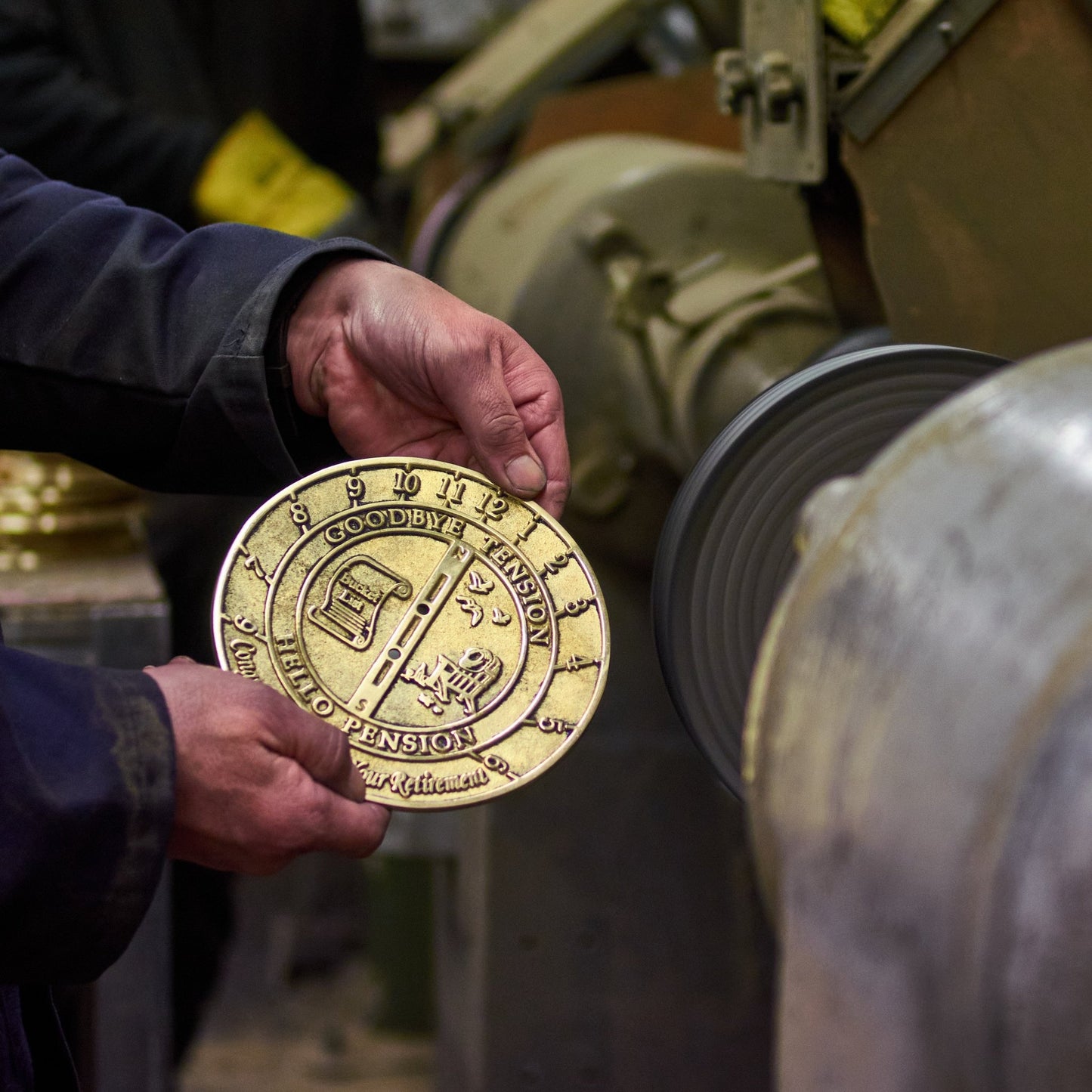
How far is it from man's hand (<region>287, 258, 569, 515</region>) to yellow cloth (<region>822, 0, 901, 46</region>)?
0.62 m

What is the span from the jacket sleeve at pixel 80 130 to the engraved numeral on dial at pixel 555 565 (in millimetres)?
2034

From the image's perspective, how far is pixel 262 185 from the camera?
9.75 ft

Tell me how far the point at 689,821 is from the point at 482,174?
1.76m

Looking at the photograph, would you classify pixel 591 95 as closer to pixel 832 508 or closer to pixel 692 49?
pixel 692 49

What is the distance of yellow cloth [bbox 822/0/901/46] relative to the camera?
160 centimetres

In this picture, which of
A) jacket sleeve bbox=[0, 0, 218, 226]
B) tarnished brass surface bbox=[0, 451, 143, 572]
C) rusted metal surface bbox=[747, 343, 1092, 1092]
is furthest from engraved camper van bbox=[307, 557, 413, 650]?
jacket sleeve bbox=[0, 0, 218, 226]

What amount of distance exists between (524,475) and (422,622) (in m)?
0.16

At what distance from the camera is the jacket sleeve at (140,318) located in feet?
4.30

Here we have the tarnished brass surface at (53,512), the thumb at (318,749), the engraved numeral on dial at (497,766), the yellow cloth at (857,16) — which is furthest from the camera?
the tarnished brass surface at (53,512)

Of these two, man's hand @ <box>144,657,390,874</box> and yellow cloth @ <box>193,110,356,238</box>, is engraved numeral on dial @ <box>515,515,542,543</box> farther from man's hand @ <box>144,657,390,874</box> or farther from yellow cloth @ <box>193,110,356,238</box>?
yellow cloth @ <box>193,110,356,238</box>

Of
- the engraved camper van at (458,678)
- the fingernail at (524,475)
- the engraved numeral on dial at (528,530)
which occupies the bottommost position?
the engraved camper van at (458,678)

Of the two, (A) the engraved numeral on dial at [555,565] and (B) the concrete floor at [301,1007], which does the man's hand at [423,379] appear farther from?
(B) the concrete floor at [301,1007]

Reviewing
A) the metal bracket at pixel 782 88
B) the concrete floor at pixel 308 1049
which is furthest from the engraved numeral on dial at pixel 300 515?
the concrete floor at pixel 308 1049

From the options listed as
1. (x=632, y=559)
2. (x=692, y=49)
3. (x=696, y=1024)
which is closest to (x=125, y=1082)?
(x=696, y=1024)
